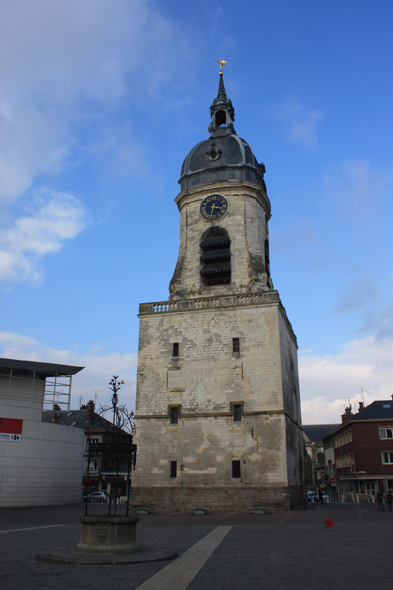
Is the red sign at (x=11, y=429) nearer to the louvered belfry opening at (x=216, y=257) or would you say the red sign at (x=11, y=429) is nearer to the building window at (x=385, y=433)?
the louvered belfry opening at (x=216, y=257)

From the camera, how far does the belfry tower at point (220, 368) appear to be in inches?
972

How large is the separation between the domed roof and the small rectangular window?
48.0 ft

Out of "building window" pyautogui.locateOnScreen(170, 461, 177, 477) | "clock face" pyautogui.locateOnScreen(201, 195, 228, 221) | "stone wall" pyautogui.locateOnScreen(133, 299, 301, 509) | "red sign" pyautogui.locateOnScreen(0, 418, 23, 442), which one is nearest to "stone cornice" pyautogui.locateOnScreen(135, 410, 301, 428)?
"stone wall" pyautogui.locateOnScreen(133, 299, 301, 509)

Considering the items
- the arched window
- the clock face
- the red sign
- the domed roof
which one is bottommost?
the red sign

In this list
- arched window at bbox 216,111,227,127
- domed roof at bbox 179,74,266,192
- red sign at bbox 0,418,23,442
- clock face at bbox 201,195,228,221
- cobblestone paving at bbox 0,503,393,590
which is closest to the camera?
cobblestone paving at bbox 0,503,393,590

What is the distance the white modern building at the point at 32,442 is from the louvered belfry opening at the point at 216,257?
10549 millimetres

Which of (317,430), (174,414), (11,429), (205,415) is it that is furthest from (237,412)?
(317,430)

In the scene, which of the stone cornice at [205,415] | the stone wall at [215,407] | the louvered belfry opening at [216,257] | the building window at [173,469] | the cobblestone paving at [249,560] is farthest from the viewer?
the louvered belfry opening at [216,257]

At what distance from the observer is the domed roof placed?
104 feet

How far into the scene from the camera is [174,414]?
26625 millimetres

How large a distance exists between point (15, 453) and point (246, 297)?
1638 centimetres

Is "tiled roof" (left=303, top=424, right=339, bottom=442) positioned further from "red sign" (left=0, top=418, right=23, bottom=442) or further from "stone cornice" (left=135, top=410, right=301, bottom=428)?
"red sign" (left=0, top=418, right=23, bottom=442)

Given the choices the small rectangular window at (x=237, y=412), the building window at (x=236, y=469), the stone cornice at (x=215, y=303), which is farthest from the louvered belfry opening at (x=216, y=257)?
the building window at (x=236, y=469)

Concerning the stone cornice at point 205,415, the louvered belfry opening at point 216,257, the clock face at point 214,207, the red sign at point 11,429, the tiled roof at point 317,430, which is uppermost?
the clock face at point 214,207
